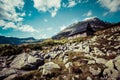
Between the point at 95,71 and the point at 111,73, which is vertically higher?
the point at 95,71

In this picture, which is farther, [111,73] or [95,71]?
[95,71]

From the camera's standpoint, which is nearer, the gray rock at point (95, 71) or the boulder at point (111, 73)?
the boulder at point (111, 73)

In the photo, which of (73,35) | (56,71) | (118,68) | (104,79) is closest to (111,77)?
(104,79)

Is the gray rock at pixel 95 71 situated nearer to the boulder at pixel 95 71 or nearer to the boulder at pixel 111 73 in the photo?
the boulder at pixel 95 71

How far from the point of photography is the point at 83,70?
1383 centimetres

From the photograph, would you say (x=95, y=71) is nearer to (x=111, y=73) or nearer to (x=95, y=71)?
(x=95, y=71)

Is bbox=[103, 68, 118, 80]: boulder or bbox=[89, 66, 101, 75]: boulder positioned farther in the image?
bbox=[89, 66, 101, 75]: boulder

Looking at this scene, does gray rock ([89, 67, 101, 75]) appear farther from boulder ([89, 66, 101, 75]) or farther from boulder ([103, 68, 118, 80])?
boulder ([103, 68, 118, 80])

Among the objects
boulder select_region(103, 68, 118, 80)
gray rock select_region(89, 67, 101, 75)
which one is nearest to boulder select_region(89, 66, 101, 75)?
gray rock select_region(89, 67, 101, 75)

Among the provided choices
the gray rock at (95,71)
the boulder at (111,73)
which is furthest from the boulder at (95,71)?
the boulder at (111,73)

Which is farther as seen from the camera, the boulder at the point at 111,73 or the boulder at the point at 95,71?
the boulder at the point at 95,71

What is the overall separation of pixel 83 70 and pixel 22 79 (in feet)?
23.4

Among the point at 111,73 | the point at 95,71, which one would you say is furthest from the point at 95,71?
the point at 111,73

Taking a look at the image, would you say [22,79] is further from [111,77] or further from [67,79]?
[111,77]
